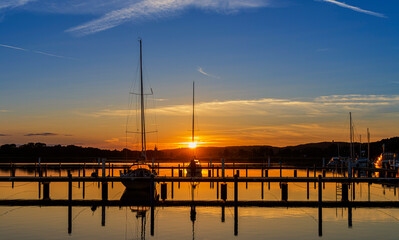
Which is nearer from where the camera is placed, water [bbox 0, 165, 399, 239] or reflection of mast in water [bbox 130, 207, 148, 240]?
water [bbox 0, 165, 399, 239]

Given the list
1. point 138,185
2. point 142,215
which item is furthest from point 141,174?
point 142,215

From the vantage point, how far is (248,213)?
3469 centimetres

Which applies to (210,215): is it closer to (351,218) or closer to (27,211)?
(351,218)

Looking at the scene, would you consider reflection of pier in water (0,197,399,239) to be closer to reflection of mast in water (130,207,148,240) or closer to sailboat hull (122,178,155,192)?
reflection of mast in water (130,207,148,240)

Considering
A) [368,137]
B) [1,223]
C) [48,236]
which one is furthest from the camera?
[368,137]

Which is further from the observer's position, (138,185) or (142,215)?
(138,185)

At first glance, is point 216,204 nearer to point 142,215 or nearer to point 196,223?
point 196,223

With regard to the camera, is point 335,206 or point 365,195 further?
point 365,195

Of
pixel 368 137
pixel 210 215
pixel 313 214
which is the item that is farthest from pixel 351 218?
pixel 368 137

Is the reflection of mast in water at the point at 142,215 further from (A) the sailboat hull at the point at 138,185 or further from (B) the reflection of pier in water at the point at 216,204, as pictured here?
(A) the sailboat hull at the point at 138,185

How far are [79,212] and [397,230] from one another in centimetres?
2174

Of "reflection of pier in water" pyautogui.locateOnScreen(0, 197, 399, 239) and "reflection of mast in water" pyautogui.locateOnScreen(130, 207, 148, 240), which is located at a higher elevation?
"reflection of pier in water" pyautogui.locateOnScreen(0, 197, 399, 239)

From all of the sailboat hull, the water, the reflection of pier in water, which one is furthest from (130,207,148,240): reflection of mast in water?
the sailboat hull

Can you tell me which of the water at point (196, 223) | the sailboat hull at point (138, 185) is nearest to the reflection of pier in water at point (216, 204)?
the water at point (196, 223)
